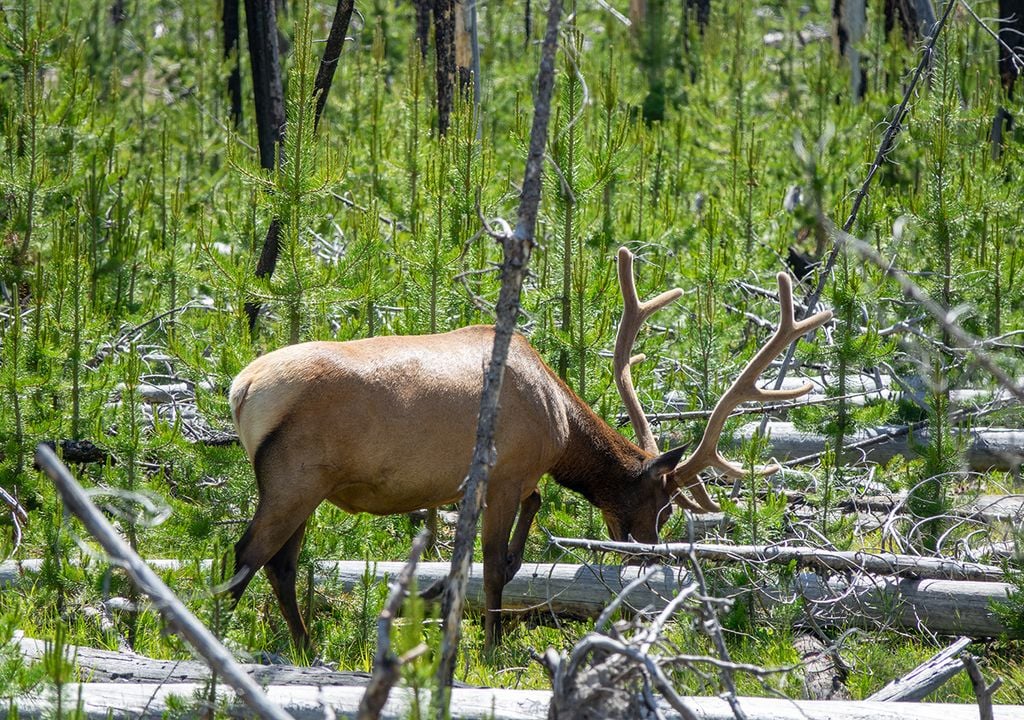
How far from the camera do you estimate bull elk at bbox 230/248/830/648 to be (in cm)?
491

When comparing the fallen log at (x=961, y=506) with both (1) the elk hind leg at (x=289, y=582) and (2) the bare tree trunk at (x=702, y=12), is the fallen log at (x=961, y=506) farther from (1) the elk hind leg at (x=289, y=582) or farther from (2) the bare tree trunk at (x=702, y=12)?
(2) the bare tree trunk at (x=702, y=12)

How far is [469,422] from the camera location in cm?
527

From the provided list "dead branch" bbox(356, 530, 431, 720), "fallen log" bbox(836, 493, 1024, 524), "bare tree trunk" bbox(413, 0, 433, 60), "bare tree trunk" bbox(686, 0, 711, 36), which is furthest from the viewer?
"bare tree trunk" bbox(686, 0, 711, 36)

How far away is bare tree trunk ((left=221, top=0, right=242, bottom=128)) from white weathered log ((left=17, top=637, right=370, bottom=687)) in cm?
828

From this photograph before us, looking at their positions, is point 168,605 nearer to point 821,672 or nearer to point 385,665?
point 385,665

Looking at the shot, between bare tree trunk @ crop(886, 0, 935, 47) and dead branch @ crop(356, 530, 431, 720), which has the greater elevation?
bare tree trunk @ crop(886, 0, 935, 47)

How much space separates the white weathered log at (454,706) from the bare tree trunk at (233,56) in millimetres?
8692

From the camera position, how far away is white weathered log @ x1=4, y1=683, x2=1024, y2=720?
368 centimetres

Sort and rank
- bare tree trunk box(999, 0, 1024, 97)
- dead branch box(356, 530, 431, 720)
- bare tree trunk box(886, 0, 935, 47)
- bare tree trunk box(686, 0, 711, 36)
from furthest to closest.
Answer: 1. bare tree trunk box(686, 0, 711, 36)
2. bare tree trunk box(886, 0, 935, 47)
3. bare tree trunk box(999, 0, 1024, 97)
4. dead branch box(356, 530, 431, 720)

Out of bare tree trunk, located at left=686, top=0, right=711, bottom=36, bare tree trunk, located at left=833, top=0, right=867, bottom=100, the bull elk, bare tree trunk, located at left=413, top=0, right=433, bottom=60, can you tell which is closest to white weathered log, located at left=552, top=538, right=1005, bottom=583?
the bull elk

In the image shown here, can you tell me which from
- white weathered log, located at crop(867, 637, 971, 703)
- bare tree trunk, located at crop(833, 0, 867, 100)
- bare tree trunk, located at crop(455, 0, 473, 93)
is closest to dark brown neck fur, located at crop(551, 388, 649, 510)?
white weathered log, located at crop(867, 637, 971, 703)

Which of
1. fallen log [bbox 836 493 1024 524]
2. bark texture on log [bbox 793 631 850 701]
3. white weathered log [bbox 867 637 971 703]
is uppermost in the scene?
white weathered log [bbox 867 637 971 703]

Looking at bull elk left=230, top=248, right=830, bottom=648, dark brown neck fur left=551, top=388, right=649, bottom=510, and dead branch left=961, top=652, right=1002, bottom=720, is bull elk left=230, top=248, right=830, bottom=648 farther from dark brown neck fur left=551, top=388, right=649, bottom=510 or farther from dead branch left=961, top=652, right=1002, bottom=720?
dead branch left=961, top=652, right=1002, bottom=720

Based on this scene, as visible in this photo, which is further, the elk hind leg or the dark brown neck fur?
the dark brown neck fur
